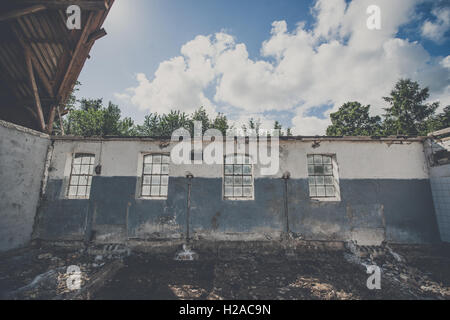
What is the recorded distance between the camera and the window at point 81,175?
6.48 meters

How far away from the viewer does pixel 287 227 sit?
589cm

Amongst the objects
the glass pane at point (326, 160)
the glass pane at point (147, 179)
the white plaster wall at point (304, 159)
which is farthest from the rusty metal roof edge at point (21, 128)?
the glass pane at point (326, 160)

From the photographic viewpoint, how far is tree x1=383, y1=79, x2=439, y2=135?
19781 millimetres

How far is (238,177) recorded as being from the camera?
250 inches

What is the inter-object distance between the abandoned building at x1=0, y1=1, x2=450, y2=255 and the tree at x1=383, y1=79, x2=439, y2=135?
62.9 feet

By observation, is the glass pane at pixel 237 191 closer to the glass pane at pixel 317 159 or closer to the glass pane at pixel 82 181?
the glass pane at pixel 317 159

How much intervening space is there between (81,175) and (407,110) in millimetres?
30874

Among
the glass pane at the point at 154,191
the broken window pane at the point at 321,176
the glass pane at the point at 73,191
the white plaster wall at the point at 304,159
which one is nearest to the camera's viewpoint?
the white plaster wall at the point at 304,159

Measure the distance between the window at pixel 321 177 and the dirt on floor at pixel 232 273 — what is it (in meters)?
1.76

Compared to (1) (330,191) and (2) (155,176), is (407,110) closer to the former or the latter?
(1) (330,191)
